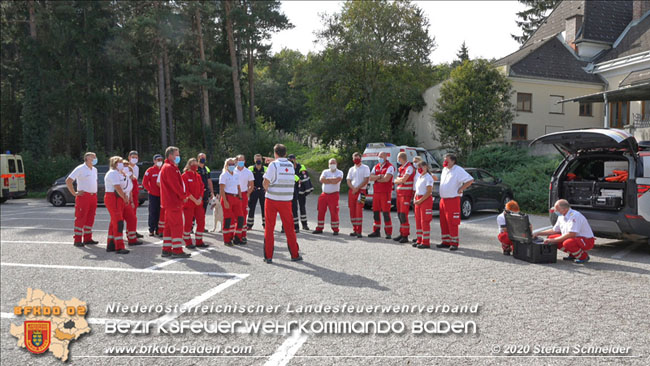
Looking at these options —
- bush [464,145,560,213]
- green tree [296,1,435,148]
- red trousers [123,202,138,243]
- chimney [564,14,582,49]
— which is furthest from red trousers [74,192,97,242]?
chimney [564,14,582,49]

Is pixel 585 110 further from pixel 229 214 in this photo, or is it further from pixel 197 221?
pixel 197 221

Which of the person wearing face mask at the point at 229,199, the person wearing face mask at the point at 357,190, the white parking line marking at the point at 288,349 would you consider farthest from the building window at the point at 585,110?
the white parking line marking at the point at 288,349

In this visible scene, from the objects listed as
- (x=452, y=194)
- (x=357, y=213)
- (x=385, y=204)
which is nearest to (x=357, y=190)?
(x=357, y=213)

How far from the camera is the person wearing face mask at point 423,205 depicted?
868 cm

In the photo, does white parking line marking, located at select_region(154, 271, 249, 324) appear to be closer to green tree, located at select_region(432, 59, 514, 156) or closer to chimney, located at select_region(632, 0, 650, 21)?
green tree, located at select_region(432, 59, 514, 156)

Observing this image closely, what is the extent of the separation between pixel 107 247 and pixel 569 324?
8101 millimetres

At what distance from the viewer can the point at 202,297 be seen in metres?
5.63

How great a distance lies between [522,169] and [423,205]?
440 inches

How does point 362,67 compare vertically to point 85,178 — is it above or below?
above

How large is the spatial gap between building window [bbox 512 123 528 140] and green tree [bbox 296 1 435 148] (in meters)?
6.55

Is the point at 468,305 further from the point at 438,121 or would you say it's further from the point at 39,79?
the point at 39,79

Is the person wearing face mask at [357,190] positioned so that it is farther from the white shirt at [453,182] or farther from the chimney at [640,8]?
the chimney at [640,8]

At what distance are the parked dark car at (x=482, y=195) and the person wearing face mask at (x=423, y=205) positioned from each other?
4277mm

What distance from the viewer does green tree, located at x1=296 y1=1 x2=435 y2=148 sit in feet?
97.5
